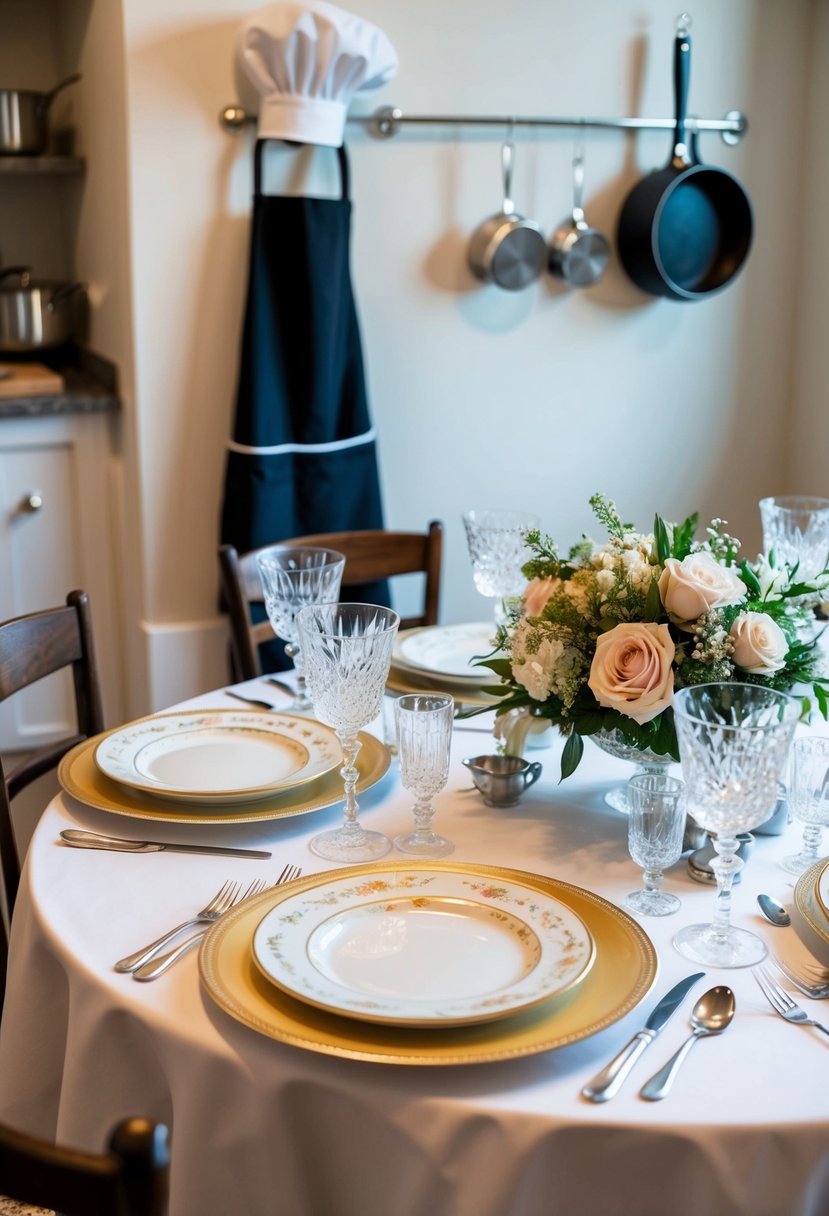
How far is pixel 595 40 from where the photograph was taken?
8.92 ft

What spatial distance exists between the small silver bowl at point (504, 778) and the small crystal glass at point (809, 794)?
11.5 inches

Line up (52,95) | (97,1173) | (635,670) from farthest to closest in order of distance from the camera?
1. (52,95)
2. (635,670)
3. (97,1173)

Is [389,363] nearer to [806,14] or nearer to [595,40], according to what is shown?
[595,40]

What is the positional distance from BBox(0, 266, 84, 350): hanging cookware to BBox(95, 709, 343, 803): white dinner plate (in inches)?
62.1

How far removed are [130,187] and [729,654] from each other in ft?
5.45

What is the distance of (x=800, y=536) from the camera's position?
1804 millimetres

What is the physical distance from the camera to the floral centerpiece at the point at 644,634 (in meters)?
1.29

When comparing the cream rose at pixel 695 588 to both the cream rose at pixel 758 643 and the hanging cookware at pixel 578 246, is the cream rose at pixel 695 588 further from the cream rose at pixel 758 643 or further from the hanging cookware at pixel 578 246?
the hanging cookware at pixel 578 246

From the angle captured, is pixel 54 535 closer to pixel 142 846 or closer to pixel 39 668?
pixel 39 668

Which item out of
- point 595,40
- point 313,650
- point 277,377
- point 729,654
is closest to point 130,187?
point 277,377

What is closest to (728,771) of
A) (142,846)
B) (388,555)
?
(142,846)

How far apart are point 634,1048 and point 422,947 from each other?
0.21 meters

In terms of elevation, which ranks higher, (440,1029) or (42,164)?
(42,164)

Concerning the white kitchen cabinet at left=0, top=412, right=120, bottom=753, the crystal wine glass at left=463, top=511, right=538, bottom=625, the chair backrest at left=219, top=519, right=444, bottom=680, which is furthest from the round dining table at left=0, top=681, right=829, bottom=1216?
the white kitchen cabinet at left=0, top=412, right=120, bottom=753
